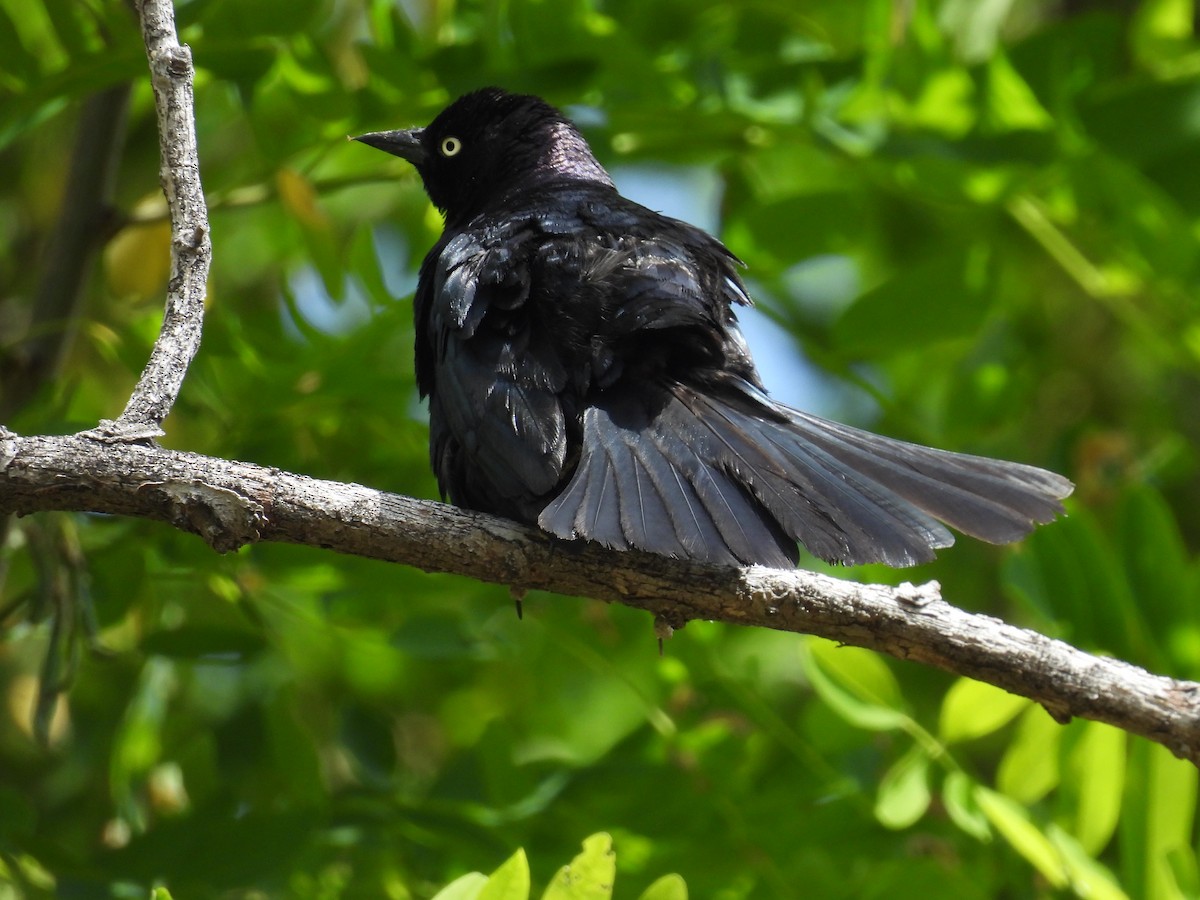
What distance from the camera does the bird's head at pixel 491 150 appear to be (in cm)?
403

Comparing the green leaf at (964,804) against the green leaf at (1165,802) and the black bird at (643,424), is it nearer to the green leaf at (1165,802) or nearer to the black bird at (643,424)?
the green leaf at (1165,802)

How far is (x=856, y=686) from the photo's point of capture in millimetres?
3207

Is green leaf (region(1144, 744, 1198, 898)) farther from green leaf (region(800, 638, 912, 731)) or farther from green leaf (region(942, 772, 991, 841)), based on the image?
green leaf (region(800, 638, 912, 731))

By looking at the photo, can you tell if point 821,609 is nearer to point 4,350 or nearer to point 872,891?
point 872,891

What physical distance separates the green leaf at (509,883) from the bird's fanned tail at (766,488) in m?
0.60

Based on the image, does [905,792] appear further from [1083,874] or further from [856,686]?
[1083,874]

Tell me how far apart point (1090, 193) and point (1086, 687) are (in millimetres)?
1785

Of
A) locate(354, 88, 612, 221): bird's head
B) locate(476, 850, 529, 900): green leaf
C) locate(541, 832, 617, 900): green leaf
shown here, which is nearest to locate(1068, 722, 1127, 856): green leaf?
locate(541, 832, 617, 900): green leaf

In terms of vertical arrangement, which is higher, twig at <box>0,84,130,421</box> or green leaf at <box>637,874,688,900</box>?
twig at <box>0,84,130,421</box>

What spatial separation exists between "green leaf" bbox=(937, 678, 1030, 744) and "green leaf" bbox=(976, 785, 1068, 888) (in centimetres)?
15

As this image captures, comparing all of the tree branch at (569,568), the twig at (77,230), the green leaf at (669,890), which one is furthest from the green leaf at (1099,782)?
the twig at (77,230)

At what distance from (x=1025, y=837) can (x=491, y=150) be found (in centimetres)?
251

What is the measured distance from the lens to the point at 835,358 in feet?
12.9

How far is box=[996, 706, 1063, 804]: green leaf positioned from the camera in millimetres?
3209
